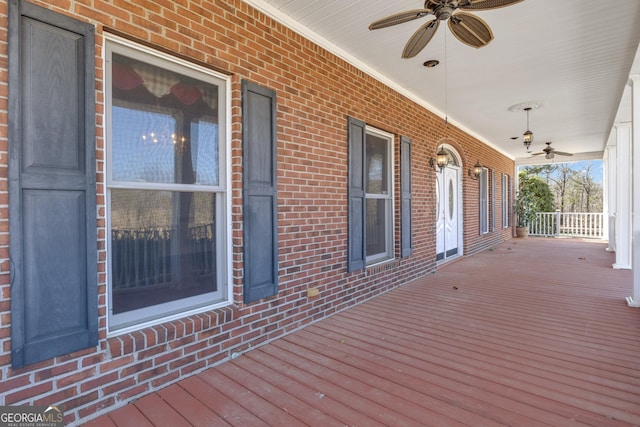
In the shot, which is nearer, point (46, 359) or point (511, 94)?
point (46, 359)

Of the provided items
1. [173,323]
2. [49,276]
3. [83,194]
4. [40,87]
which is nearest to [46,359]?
[49,276]

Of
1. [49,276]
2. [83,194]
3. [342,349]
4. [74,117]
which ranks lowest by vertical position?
[342,349]

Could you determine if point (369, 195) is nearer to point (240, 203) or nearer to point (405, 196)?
point (405, 196)

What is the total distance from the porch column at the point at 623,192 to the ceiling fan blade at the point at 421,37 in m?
5.13

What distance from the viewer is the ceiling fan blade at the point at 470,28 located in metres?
2.31

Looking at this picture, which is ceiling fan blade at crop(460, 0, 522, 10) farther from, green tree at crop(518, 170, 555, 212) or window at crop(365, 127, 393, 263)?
green tree at crop(518, 170, 555, 212)

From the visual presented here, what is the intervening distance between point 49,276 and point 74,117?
872 mm

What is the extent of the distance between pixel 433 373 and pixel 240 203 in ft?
6.30

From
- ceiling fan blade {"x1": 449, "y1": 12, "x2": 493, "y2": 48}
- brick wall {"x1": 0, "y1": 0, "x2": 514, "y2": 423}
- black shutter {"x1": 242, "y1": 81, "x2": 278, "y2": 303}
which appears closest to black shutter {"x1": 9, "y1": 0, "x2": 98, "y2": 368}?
brick wall {"x1": 0, "y1": 0, "x2": 514, "y2": 423}

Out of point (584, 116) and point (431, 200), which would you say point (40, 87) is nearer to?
point (431, 200)

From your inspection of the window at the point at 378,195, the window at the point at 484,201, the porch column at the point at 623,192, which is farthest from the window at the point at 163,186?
the window at the point at 484,201

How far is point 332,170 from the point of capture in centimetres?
362

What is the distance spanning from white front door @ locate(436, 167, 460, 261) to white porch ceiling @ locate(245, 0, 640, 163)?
1.26 meters

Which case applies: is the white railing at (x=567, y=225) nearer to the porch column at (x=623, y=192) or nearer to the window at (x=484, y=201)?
the window at (x=484, y=201)
